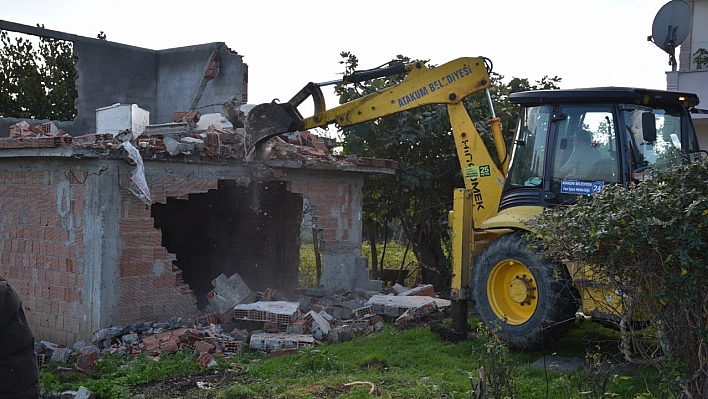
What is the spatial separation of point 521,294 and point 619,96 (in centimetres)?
229

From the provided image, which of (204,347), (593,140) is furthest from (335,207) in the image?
(593,140)

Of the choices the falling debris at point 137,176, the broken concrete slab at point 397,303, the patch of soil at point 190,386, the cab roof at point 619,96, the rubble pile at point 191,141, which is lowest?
the patch of soil at point 190,386

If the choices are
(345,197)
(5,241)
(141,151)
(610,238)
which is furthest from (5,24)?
(610,238)

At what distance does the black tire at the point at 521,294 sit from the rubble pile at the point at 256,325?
234 centimetres

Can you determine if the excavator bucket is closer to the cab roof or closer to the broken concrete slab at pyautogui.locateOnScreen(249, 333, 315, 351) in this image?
the broken concrete slab at pyautogui.locateOnScreen(249, 333, 315, 351)

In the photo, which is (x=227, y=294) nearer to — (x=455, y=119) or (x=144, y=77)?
(x=455, y=119)

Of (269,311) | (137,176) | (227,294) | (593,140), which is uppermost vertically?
(593,140)

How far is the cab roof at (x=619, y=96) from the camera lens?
23.7 feet

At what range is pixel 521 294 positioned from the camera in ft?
24.8

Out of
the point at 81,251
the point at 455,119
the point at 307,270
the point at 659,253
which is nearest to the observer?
the point at 659,253

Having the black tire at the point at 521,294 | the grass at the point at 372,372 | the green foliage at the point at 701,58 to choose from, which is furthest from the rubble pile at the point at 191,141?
the green foliage at the point at 701,58

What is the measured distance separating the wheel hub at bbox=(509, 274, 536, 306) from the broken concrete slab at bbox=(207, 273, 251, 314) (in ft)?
15.2

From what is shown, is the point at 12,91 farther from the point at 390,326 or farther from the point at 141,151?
the point at 390,326

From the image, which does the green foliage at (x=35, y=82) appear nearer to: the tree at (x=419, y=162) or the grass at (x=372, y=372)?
the tree at (x=419, y=162)
